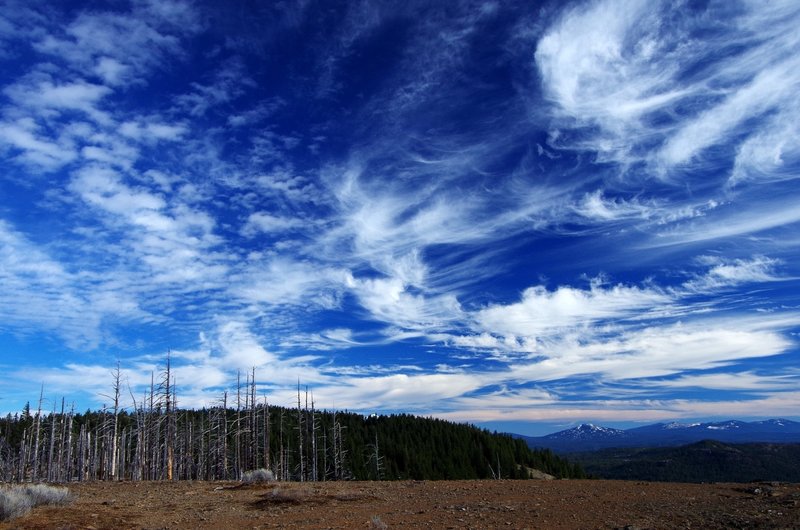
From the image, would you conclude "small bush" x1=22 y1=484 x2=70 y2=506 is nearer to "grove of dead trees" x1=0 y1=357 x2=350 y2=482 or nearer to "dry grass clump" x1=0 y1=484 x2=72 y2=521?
"dry grass clump" x1=0 y1=484 x2=72 y2=521

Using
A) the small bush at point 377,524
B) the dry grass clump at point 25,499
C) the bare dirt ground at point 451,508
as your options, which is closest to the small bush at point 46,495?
the dry grass clump at point 25,499

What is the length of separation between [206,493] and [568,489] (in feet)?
61.9

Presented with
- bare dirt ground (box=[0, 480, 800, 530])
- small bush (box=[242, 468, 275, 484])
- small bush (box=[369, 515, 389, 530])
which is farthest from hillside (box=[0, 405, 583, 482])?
small bush (box=[369, 515, 389, 530])

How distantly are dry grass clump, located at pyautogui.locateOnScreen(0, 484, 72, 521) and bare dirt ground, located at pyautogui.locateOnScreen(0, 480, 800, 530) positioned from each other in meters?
0.38

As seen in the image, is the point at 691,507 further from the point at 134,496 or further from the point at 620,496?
the point at 134,496

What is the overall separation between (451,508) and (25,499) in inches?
607

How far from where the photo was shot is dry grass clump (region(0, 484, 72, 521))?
55.1 feet

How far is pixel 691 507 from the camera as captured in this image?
725 inches

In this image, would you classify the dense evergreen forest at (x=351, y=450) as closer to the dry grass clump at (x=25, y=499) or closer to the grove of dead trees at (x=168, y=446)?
the grove of dead trees at (x=168, y=446)

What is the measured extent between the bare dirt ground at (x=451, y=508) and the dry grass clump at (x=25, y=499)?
38cm

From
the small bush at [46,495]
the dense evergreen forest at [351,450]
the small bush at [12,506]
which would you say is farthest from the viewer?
the dense evergreen forest at [351,450]

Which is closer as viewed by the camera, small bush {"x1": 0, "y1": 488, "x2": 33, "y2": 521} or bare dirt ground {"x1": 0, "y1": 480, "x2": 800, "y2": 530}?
bare dirt ground {"x1": 0, "y1": 480, "x2": 800, "y2": 530}

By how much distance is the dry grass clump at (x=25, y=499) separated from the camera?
55.1 feet

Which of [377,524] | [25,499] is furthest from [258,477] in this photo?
[377,524]
